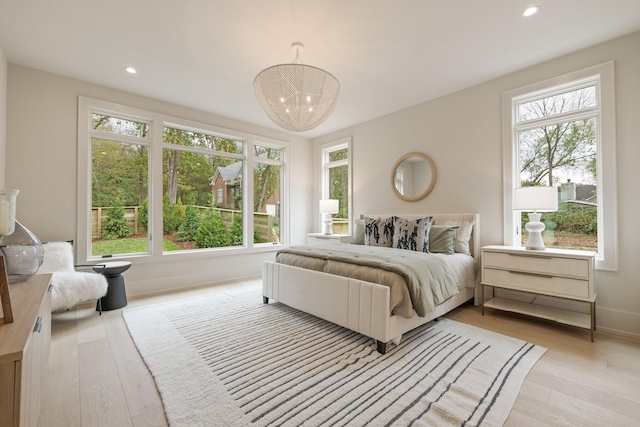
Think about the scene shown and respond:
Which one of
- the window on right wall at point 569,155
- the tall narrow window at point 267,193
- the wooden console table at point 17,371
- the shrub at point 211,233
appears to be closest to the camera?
the wooden console table at point 17,371

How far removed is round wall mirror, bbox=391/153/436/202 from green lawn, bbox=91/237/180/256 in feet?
11.5

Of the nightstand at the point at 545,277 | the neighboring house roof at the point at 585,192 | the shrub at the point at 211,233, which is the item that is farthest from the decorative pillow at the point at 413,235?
the shrub at the point at 211,233

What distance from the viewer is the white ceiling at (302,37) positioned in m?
2.15

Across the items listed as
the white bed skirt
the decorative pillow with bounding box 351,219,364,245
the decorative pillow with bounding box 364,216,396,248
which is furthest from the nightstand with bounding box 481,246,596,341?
the decorative pillow with bounding box 351,219,364,245

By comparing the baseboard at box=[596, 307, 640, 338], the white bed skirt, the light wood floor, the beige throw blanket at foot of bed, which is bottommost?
the light wood floor

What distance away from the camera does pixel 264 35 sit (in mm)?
2453

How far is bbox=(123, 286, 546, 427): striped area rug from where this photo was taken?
1.48 meters

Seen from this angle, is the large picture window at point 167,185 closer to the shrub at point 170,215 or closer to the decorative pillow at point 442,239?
the shrub at point 170,215

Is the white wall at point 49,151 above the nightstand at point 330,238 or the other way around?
above

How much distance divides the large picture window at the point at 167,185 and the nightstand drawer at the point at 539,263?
3.56m

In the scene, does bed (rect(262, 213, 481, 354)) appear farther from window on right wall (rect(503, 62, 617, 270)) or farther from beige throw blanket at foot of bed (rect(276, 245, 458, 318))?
window on right wall (rect(503, 62, 617, 270))

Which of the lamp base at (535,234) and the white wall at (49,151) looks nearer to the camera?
the lamp base at (535,234)

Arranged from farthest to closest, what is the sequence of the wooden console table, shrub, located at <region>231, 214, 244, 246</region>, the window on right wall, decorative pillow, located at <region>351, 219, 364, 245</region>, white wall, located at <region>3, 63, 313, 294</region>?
shrub, located at <region>231, 214, 244, 246</region> → decorative pillow, located at <region>351, 219, 364, 245</region> → white wall, located at <region>3, 63, 313, 294</region> → the window on right wall → the wooden console table

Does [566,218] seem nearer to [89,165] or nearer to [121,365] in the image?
[121,365]
